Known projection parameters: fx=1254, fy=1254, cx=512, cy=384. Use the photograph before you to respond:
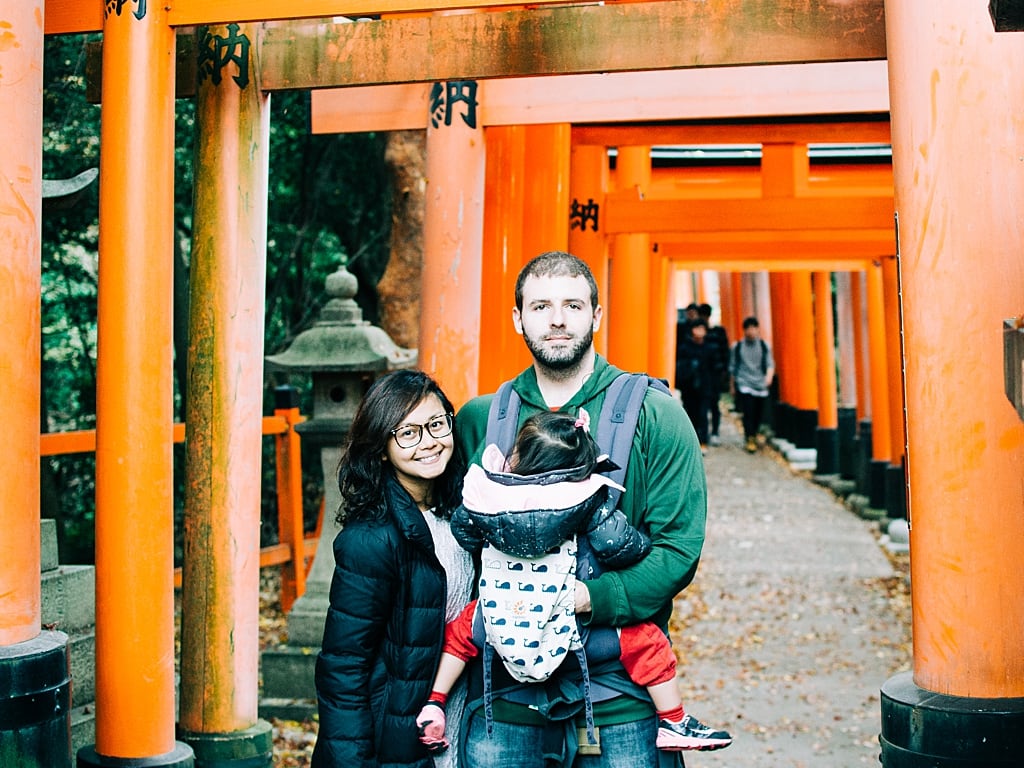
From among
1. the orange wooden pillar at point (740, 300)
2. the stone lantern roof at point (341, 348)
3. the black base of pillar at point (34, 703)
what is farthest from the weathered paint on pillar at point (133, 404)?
the orange wooden pillar at point (740, 300)

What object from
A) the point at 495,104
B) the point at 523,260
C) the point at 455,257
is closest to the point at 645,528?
the point at 455,257

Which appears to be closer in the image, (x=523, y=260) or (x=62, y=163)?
(x=523, y=260)

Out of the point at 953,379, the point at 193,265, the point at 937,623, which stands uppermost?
the point at 193,265

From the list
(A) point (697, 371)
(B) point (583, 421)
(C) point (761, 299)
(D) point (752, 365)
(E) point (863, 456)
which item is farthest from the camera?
(C) point (761, 299)

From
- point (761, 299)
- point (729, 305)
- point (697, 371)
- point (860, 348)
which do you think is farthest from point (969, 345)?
point (729, 305)

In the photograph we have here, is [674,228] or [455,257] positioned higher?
[674,228]

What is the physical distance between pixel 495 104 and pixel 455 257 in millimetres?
725

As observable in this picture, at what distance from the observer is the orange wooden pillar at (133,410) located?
3701 mm

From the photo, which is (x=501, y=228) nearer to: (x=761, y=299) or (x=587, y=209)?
(x=587, y=209)

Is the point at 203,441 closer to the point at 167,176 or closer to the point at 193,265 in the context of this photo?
the point at 193,265

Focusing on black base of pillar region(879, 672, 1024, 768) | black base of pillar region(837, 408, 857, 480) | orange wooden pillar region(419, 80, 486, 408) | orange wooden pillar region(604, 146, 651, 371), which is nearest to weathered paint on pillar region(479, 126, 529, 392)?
orange wooden pillar region(419, 80, 486, 408)

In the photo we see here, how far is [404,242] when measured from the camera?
34.3 ft

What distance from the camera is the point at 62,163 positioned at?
10.4m

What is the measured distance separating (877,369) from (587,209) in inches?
257
